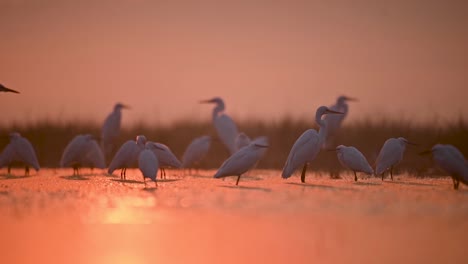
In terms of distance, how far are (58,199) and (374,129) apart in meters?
11.3

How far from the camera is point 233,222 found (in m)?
9.47

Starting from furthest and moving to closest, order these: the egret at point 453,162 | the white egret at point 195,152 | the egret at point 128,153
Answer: the white egret at point 195,152 < the egret at point 128,153 < the egret at point 453,162

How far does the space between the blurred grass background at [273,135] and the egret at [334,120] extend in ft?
1.27

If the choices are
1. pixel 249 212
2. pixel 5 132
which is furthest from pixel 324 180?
pixel 5 132

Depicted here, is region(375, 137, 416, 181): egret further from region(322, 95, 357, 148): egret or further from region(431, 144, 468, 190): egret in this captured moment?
region(322, 95, 357, 148): egret

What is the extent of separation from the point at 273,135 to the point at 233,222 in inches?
453

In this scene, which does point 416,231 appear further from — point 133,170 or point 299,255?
point 133,170

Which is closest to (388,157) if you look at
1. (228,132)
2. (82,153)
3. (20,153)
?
(228,132)

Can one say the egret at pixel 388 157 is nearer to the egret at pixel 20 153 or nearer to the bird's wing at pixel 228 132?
the bird's wing at pixel 228 132

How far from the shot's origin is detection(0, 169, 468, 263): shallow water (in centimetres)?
795

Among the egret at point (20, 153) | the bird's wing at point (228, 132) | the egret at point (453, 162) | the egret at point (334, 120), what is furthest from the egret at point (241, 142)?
the egret at point (453, 162)

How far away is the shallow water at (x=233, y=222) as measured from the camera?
7949 mm

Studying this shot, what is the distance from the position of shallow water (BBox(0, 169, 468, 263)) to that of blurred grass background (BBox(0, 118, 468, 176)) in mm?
5242

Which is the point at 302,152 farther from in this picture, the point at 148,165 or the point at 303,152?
the point at 148,165
